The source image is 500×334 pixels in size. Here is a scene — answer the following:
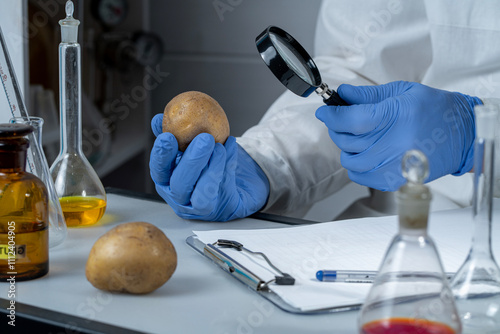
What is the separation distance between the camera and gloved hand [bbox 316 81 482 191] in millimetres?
903

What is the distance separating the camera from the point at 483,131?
457 mm

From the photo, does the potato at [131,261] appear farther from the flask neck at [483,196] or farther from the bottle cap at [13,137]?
the flask neck at [483,196]

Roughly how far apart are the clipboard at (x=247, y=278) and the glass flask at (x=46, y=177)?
17cm

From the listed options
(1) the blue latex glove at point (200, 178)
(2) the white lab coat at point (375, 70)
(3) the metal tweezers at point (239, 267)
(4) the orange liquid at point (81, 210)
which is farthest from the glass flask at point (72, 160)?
(2) the white lab coat at point (375, 70)

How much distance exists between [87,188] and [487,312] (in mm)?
557

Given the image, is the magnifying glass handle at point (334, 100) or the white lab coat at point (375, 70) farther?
the white lab coat at point (375, 70)

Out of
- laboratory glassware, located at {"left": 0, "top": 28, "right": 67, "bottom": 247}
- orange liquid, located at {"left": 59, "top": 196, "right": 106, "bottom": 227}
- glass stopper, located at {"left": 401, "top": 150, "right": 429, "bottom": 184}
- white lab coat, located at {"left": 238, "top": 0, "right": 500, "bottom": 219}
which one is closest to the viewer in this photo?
glass stopper, located at {"left": 401, "top": 150, "right": 429, "bottom": 184}

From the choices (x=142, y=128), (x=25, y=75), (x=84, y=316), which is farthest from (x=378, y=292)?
(x=142, y=128)

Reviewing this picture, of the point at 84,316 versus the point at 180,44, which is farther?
the point at 180,44

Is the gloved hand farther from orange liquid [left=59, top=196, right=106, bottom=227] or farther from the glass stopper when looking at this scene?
the glass stopper

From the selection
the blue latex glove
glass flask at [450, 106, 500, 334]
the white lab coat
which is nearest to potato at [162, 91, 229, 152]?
the blue latex glove

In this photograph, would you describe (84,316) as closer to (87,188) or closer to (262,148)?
(87,188)

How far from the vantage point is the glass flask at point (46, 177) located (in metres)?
0.72

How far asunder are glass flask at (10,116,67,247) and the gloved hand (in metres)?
0.42
